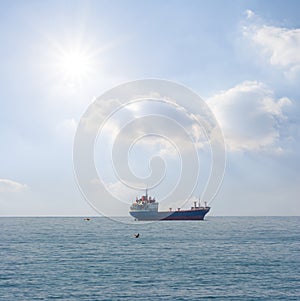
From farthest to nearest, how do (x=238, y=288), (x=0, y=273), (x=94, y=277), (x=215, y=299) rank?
(x=0, y=273) < (x=94, y=277) < (x=238, y=288) < (x=215, y=299)

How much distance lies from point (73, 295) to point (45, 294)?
336 centimetres

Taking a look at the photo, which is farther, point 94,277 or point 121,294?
point 94,277

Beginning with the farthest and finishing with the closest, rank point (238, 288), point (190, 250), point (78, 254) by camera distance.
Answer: point (190, 250) < point (78, 254) < point (238, 288)

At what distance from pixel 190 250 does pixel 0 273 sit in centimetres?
4047

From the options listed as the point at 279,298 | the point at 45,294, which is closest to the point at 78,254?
the point at 45,294

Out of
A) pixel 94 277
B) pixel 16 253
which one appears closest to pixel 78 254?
pixel 16 253

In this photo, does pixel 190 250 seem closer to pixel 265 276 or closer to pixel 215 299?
pixel 265 276

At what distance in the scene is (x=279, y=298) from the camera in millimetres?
43438

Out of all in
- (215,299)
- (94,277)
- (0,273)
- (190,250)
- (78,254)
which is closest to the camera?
(215,299)

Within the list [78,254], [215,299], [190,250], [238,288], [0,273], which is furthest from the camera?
[190,250]

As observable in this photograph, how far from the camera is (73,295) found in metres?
43.8

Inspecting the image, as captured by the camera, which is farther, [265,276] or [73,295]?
[265,276]

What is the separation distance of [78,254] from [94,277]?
2548 cm

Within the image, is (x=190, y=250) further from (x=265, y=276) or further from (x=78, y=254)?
(x=265, y=276)
